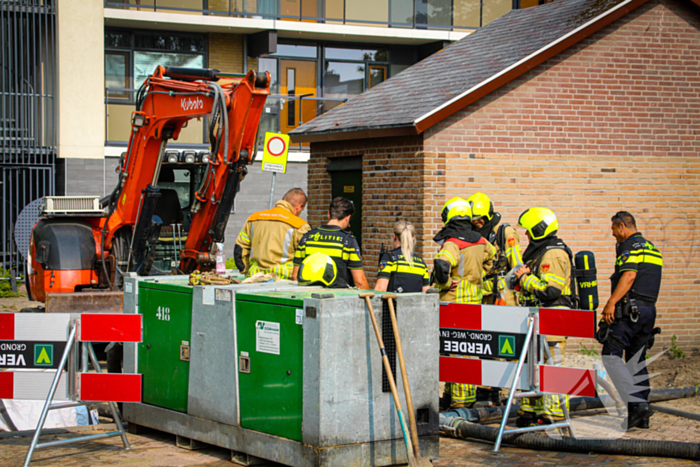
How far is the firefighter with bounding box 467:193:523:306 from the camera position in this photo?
863 centimetres

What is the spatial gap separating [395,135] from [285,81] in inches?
565

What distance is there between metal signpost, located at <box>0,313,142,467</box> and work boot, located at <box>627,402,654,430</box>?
4.53m

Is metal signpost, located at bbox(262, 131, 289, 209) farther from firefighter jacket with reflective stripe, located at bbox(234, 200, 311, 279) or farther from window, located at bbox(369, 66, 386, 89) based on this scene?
window, located at bbox(369, 66, 386, 89)

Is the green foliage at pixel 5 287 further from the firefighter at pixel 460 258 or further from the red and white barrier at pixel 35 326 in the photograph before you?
the firefighter at pixel 460 258

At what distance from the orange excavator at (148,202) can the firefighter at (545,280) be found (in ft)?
13.6

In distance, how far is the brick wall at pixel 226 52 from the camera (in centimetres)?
2353

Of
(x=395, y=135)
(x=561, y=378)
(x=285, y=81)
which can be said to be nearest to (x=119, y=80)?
(x=285, y=81)

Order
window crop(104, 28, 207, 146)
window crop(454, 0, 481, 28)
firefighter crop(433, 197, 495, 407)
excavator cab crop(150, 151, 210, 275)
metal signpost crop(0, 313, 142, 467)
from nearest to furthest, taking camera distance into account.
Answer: metal signpost crop(0, 313, 142, 467)
firefighter crop(433, 197, 495, 407)
excavator cab crop(150, 151, 210, 275)
window crop(104, 28, 207, 146)
window crop(454, 0, 481, 28)

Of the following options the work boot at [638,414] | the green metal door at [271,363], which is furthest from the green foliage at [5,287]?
the work boot at [638,414]

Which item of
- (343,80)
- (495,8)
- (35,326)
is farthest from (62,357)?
(495,8)

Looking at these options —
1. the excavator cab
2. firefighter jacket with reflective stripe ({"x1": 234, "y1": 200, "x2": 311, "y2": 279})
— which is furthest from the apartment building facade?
firefighter jacket with reflective stripe ({"x1": 234, "y1": 200, "x2": 311, "y2": 279})

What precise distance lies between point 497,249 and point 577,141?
291cm

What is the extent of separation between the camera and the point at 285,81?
80.6ft

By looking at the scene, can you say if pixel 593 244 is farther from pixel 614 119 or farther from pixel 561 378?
pixel 561 378
